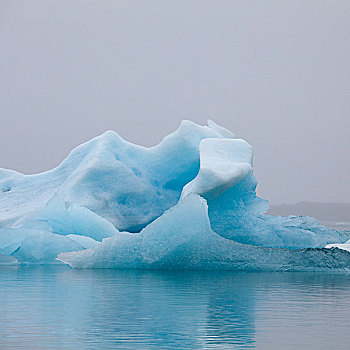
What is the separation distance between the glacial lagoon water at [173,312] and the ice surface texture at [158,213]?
567 mm

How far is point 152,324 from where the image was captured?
161 inches

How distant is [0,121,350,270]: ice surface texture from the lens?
822cm

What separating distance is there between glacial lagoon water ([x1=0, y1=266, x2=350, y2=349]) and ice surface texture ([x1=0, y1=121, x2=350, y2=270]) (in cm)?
57

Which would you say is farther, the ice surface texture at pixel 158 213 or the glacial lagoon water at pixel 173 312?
the ice surface texture at pixel 158 213

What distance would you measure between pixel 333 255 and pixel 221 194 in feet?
7.20

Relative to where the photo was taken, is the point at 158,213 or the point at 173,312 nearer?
the point at 173,312

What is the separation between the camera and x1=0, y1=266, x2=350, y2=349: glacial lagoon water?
11.8ft

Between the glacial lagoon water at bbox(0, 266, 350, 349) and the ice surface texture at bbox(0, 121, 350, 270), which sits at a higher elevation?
the ice surface texture at bbox(0, 121, 350, 270)

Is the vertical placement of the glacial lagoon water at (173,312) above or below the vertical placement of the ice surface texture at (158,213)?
below

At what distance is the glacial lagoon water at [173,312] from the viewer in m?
3.60

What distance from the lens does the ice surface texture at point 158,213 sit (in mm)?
8219

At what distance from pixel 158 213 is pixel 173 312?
711 cm

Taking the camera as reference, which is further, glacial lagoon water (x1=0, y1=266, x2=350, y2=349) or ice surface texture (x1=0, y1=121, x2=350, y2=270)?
ice surface texture (x1=0, y1=121, x2=350, y2=270)

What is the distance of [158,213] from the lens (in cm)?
1177
